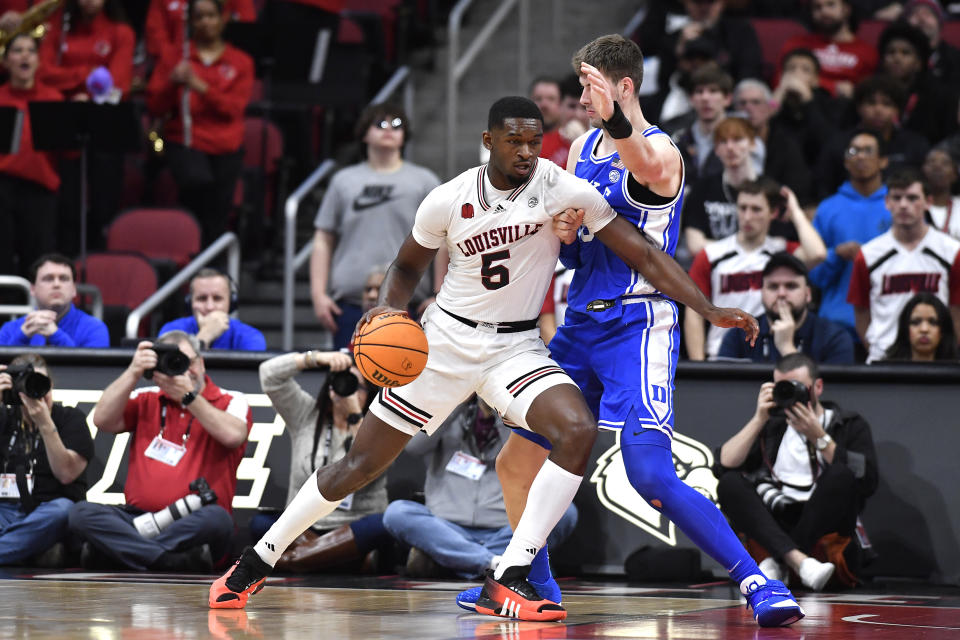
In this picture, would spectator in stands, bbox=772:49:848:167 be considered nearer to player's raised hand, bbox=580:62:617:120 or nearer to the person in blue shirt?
the person in blue shirt

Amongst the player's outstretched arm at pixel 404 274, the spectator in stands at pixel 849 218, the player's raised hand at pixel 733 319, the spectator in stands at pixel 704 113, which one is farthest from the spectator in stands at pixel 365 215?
the player's raised hand at pixel 733 319

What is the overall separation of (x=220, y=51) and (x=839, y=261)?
17.6 feet

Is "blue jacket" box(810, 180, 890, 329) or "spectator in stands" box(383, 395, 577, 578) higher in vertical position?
"blue jacket" box(810, 180, 890, 329)

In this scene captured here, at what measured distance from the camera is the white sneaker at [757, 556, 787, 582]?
25.2 ft

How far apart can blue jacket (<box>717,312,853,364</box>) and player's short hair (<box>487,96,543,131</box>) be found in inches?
136

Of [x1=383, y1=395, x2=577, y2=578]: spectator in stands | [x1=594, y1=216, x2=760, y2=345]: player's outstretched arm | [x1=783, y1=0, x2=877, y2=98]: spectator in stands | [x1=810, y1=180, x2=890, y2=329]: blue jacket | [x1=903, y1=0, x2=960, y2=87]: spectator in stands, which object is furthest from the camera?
[x1=783, y1=0, x2=877, y2=98]: spectator in stands

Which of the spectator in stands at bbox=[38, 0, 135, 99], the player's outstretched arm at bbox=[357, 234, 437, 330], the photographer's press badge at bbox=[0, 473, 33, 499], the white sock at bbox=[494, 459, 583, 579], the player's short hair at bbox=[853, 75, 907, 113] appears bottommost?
the photographer's press badge at bbox=[0, 473, 33, 499]

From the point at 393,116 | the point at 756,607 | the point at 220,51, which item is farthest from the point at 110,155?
the point at 756,607

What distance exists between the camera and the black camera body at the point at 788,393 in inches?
299

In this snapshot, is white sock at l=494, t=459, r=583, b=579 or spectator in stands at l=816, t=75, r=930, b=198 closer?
white sock at l=494, t=459, r=583, b=579

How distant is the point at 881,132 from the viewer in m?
10.9

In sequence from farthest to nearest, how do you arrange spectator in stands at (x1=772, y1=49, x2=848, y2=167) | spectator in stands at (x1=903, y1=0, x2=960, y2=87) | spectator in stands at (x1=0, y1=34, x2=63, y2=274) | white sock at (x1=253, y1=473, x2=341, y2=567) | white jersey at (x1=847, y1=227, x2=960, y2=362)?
spectator in stands at (x1=903, y1=0, x2=960, y2=87), spectator in stands at (x1=772, y1=49, x2=848, y2=167), spectator in stands at (x1=0, y1=34, x2=63, y2=274), white jersey at (x1=847, y1=227, x2=960, y2=362), white sock at (x1=253, y1=473, x2=341, y2=567)

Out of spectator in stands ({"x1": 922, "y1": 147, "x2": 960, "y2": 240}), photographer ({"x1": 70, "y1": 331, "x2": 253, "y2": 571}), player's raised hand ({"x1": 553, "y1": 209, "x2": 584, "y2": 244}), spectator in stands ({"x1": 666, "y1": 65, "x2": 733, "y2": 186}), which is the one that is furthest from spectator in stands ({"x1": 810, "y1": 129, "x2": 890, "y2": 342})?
player's raised hand ({"x1": 553, "y1": 209, "x2": 584, "y2": 244})

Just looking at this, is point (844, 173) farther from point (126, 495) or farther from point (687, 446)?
point (126, 495)
